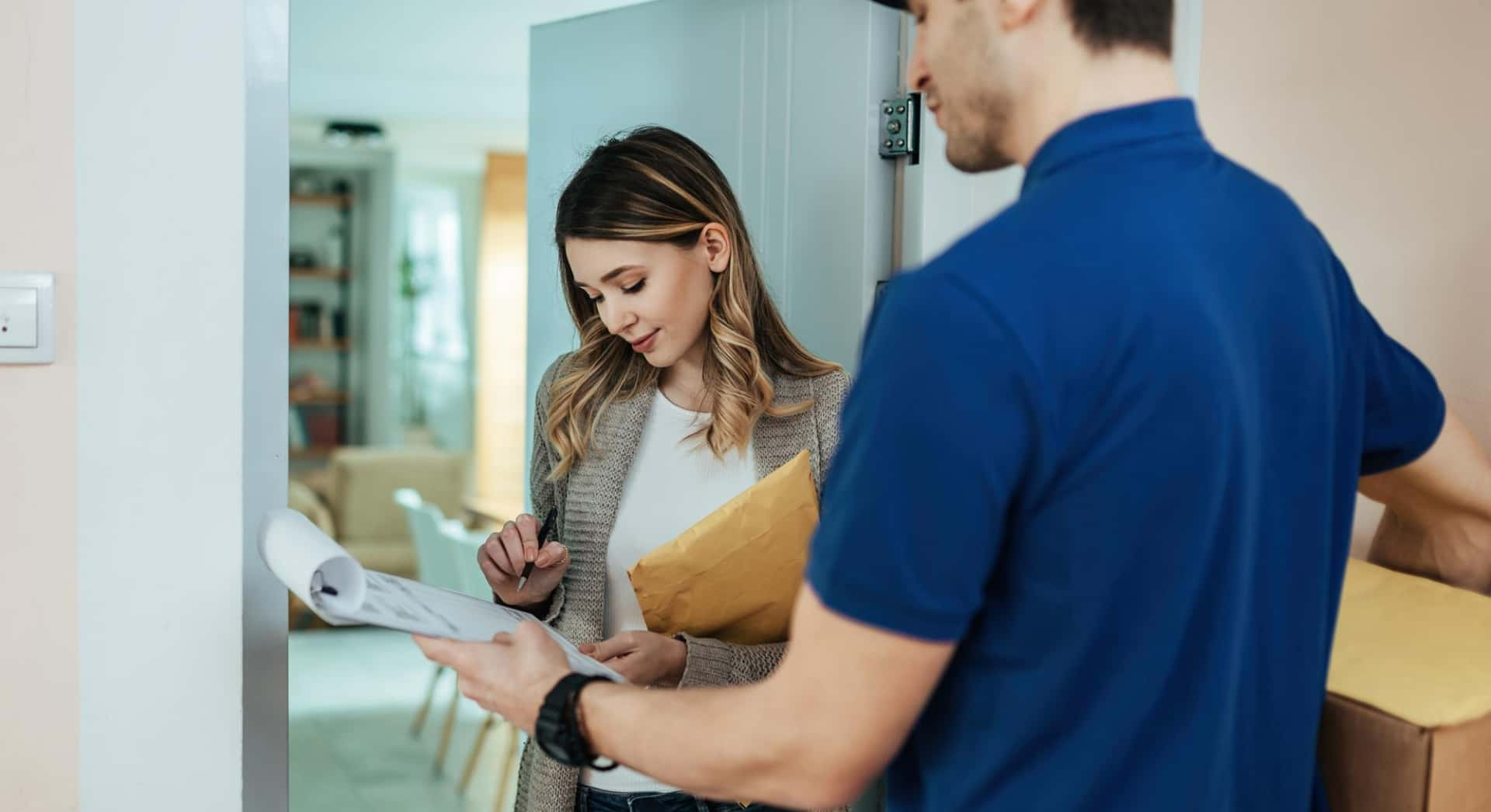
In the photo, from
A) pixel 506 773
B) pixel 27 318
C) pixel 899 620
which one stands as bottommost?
pixel 506 773

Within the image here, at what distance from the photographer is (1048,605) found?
714 mm

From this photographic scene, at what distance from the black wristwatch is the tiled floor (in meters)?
2.94

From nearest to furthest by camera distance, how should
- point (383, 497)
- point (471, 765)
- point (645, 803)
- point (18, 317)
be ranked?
point (18, 317), point (645, 803), point (471, 765), point (383, 497)

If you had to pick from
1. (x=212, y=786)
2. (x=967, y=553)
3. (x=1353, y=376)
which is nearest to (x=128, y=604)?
(x=212, y=786)

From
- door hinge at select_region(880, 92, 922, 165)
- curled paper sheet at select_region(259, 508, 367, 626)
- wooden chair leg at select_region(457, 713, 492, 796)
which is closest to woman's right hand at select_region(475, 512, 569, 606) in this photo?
curled paper sheet at select_region(259, 508, 367, 626)

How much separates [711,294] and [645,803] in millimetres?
642

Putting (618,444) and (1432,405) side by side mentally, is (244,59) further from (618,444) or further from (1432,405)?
(1432,405)

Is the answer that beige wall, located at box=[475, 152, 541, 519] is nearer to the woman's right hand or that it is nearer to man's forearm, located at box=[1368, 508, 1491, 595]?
the woman's right hand

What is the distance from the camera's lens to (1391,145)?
1.33 meters

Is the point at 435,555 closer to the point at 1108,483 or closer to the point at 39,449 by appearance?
the point at 39,449

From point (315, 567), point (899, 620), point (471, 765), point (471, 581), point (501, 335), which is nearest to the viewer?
point (899, 620)

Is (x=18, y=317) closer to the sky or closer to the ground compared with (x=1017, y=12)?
closer to the ground

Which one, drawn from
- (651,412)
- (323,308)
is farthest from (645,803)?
(323,308)

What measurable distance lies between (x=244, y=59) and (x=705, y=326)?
633mm
